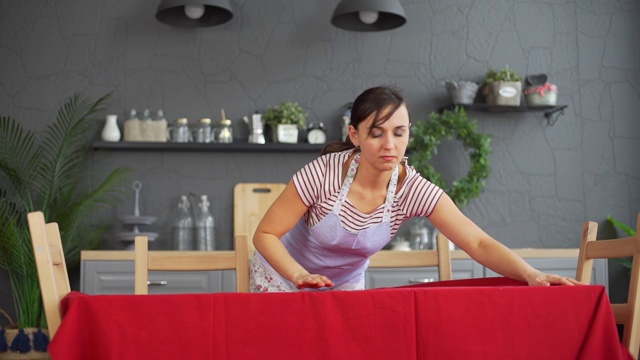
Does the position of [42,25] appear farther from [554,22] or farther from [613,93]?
[613,93]

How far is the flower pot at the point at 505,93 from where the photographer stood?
492cm

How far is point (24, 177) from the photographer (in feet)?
15.2

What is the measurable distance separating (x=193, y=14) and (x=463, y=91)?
5.42 ft

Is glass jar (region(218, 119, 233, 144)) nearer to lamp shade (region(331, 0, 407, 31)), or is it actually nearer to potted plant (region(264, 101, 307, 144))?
potted plant (region(264, 101, 307, 144))

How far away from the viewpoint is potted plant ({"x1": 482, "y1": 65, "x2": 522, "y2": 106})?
4.92 m

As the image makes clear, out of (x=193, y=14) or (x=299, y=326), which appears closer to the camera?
(x=299, y=326)

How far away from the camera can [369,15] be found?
4.48 meters

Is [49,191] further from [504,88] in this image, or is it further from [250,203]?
[504,88]

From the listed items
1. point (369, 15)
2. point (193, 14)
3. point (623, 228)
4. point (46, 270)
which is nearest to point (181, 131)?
point (193, 14)

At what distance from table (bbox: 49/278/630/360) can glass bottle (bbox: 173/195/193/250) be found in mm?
3158

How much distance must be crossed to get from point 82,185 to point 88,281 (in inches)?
28.6

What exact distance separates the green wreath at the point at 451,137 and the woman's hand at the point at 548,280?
9.16ft

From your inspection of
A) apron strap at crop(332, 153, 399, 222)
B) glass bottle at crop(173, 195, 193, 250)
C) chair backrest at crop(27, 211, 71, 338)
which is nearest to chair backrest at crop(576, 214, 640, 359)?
apron strap at crop(332, 153, 399, 222)

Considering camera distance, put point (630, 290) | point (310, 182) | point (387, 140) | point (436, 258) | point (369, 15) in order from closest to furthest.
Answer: point (630, 290), point (387, 140), point (310, 182), point (436, 258), point (369, 15)
